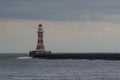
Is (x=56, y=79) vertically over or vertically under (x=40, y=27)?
under

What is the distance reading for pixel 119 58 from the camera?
139m

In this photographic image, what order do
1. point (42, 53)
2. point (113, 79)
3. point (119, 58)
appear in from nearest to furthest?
1. point (113, 79)
2. point (119, 58)
3. point (42, 53)

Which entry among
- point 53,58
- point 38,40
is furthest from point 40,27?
point 53,58

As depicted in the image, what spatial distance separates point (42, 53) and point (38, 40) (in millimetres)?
7771

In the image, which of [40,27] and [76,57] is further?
[76,57]

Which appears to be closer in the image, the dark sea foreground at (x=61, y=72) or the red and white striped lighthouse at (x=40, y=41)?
the dark sea foreground at (x=61, y=72)

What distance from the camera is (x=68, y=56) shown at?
162 meters

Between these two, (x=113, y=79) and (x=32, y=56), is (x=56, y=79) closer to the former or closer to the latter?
(x=113, y=79)

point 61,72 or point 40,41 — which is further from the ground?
point 40,41

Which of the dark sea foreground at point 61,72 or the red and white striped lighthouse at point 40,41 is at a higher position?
the red and white striped lighthouse at point 40,41

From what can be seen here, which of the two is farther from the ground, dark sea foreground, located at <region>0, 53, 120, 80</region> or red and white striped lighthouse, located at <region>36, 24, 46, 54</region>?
red and white striped lighthouse, located at <region>36, 24, 46, 54</region>

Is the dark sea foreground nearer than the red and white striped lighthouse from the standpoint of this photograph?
Yes

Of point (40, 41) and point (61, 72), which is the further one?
point (40, 41)

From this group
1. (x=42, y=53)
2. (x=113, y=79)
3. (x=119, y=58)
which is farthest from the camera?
(x=42, y=53)
